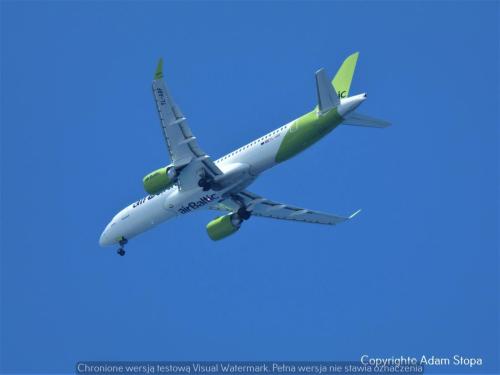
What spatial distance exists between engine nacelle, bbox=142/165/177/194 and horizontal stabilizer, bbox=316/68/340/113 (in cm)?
911

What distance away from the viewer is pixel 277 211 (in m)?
70.3

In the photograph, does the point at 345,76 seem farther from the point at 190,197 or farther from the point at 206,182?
the point at 190,197

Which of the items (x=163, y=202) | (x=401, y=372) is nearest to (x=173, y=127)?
(x=163, y=202)

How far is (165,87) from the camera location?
58000 mm

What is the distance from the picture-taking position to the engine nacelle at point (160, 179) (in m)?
61.8

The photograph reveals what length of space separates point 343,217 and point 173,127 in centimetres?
1466

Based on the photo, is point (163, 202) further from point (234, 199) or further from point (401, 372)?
point (401, 372)

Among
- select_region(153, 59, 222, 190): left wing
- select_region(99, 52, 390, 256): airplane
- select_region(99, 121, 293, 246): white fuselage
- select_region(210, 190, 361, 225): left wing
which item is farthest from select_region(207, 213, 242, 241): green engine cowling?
select_region(153, 59, 222, 190): left wing

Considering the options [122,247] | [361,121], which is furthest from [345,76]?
[122,247]

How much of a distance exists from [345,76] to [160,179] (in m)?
11.7

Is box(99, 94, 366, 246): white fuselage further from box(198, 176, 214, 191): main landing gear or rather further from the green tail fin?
the green tail fin

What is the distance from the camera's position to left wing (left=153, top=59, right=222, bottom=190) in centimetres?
5822

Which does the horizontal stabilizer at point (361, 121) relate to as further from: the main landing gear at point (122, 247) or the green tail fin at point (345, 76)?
the main landing gear at point (122, 247)

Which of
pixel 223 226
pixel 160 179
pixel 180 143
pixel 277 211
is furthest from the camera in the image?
pixel 277 211
